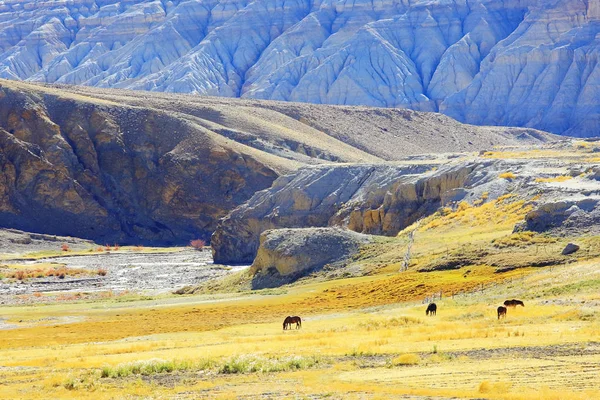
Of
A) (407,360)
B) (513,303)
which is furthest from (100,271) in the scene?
(407,360)

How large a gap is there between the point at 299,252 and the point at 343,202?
108ft

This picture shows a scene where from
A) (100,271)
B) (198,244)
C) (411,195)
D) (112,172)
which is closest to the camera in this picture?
(411,195)

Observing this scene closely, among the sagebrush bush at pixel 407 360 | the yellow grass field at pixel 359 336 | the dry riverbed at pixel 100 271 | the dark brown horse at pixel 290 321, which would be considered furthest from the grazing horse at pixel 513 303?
the dry riverbed at pixel 100 271

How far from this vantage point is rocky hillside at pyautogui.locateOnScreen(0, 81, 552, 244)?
153m

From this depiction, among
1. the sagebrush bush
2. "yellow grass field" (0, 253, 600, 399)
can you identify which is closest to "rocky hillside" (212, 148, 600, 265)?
"yellow grass field" (0, 253, 600, 399)

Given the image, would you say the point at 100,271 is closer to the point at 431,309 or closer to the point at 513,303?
the point at 431,309

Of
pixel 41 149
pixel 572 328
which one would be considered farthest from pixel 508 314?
pixel 41 149

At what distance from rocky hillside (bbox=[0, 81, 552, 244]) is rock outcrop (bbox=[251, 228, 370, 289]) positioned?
7059 cm

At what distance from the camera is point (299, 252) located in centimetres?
7844

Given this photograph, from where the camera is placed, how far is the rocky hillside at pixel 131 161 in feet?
501

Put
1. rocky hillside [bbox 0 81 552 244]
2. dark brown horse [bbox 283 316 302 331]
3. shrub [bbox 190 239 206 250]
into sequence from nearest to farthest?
dark brown horse [bbox 283 316 302 331]
shrub [bbox 190 239 206 250]
rocky hillside [bbox 0 81 552 244]

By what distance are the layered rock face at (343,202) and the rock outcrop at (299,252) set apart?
40.9ft

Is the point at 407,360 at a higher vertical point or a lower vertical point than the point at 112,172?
lower

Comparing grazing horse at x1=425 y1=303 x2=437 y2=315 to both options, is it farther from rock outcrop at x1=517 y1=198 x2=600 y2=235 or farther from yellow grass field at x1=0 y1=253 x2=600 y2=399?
rock outcrop at x1=517 y1=198 x2=600 y2=235
